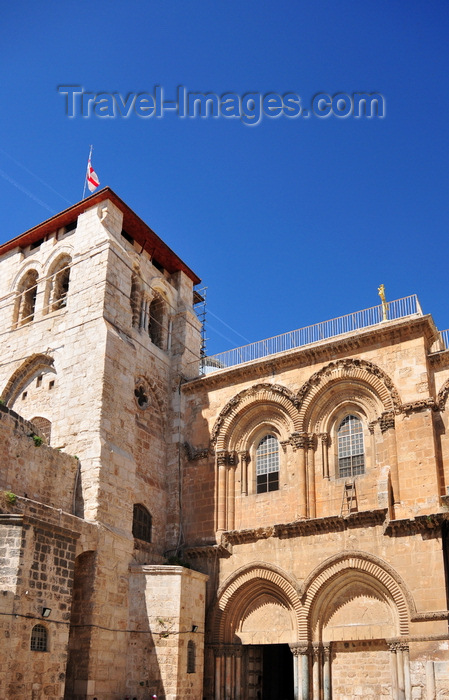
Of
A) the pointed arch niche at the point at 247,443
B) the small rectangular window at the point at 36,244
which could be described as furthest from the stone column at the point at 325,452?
the small rectangular window at the point at 36,244

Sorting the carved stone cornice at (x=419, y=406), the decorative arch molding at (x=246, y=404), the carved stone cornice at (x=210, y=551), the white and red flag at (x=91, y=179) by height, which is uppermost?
the white and red flag at (x=91, y=179)

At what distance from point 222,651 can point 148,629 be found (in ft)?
8.04

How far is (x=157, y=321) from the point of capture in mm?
Result: 26109

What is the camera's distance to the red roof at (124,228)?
24703mm

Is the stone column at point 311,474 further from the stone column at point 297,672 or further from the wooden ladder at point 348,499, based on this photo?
the stone column at point 297,672

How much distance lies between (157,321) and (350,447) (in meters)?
8.98

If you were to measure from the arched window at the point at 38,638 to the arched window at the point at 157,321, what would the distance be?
1146 cm

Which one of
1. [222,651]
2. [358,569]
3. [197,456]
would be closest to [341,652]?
[358,569]

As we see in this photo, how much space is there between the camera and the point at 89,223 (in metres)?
24.6

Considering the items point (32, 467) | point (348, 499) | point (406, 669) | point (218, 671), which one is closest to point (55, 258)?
point (32, 467)

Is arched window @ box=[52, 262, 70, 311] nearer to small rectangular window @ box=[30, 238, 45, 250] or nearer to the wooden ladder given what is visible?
small rectangular window @ box=[30, 238, 45, 250]

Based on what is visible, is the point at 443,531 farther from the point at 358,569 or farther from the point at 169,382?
the point at 169,382

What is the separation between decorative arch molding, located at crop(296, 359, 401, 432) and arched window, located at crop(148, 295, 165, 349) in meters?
6.33

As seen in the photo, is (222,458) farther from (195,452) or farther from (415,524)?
(415,524)
